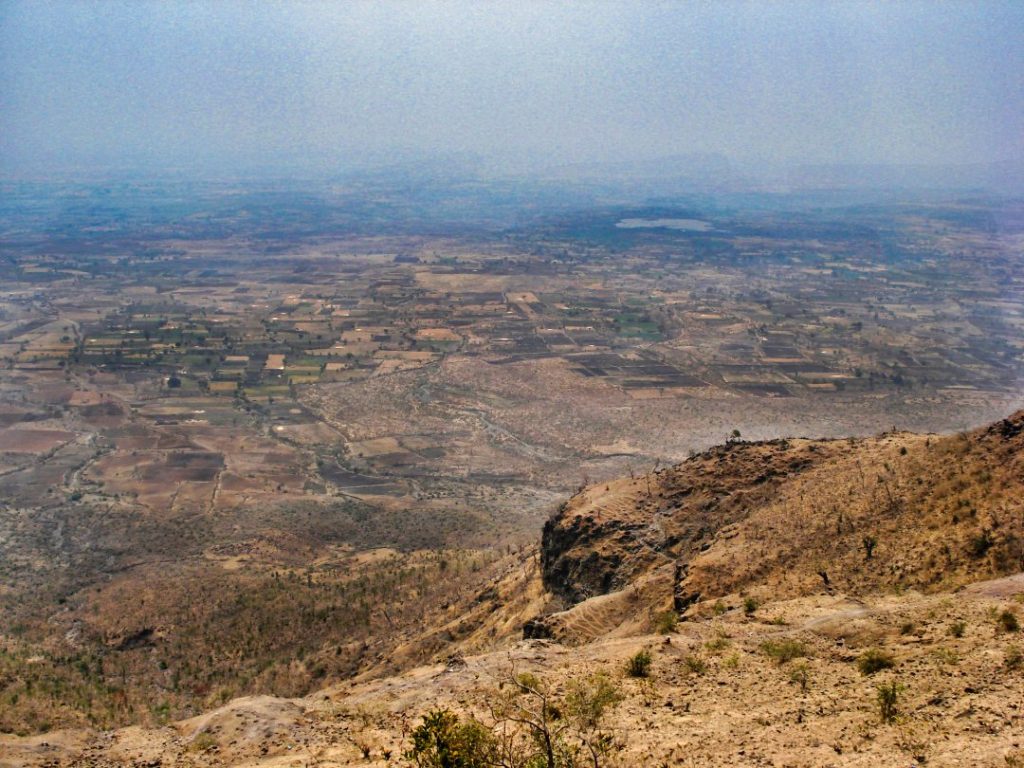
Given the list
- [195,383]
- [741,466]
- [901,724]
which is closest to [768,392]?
[741,466]

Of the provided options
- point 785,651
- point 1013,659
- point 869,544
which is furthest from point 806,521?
point 1013,659

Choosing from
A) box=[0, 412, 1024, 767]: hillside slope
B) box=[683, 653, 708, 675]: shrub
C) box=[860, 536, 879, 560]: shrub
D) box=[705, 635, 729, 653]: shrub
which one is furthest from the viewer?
box=[860, 536, 879, 560]: shrub

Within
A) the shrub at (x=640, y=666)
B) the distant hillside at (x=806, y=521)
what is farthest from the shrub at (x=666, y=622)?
the shrub at (x=640, y=666)

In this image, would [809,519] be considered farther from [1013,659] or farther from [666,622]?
[1013,659]

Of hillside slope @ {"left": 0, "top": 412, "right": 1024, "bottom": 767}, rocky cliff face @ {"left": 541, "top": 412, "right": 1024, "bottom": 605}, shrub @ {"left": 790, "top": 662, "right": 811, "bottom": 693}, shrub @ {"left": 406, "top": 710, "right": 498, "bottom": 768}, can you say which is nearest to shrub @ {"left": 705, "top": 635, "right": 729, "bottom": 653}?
hillside slope @ {"left": 0, "top": 412, "right": 1024, "bottom": 767}

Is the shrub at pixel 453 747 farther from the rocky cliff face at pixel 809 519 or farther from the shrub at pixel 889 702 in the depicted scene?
the rocky cliff face at pixel 809 519

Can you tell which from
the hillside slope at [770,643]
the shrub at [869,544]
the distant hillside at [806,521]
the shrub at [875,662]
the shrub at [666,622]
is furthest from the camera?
the shrub at [869,544]

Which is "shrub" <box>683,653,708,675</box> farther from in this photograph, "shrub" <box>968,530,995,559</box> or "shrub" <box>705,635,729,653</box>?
"shrub" <box>968,530,995,559</box>
